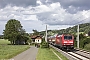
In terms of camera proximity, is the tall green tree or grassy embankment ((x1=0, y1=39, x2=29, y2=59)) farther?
the tall green tree

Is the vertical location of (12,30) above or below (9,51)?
above

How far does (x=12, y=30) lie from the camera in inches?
4107

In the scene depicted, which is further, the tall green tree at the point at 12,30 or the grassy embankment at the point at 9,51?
the tall green tree at the point at 12,30

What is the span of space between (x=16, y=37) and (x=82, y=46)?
180 feet

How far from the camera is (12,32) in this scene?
10275 centimetres

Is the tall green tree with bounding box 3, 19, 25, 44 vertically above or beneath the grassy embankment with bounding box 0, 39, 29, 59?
above

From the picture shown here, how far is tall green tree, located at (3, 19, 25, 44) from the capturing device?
102 metres

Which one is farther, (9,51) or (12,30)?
(12,30)

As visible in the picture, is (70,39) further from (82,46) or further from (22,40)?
(22,40)

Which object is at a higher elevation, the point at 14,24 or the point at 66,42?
the point at 14,24

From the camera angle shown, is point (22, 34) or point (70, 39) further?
point (22, 34)

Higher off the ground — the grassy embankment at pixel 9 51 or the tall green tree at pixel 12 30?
the tall green tree at pixel 12 30

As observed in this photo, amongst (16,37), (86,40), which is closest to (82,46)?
(86,40)

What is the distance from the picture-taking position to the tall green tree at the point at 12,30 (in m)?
102
